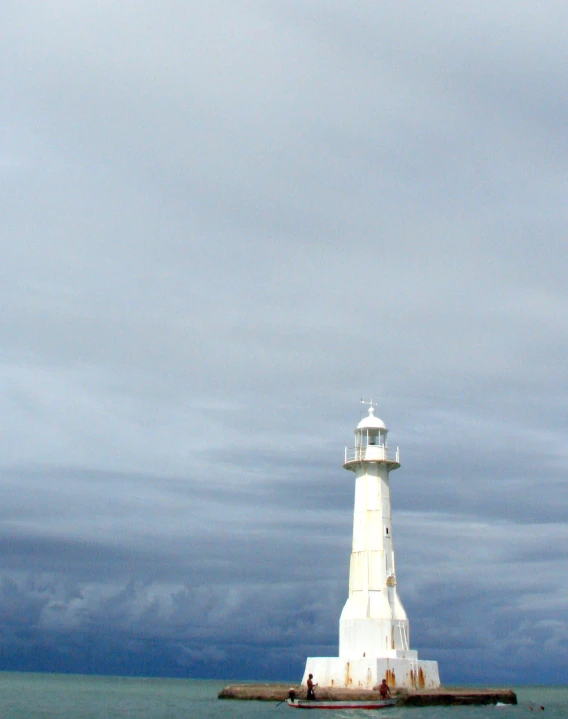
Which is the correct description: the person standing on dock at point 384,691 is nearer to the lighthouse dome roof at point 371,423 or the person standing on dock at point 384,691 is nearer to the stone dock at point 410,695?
the stone dock at point 410,695

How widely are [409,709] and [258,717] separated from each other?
27.8ft

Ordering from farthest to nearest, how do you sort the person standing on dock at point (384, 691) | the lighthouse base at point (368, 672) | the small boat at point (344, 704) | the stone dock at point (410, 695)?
the lighthouse base at point (368, 672) → the stone dock at point (410, 695) → the person standing on dock at point (384, 691) → the small boat at point (344, 704)

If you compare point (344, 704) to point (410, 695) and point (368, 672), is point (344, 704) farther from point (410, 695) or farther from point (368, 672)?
point (410, 695)

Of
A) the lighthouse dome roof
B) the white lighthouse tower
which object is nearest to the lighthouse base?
the white lighthouse tower

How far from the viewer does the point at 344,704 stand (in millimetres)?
46875

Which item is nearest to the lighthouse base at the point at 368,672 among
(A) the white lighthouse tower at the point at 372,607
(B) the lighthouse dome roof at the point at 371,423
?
(A) the white lighthouse tower at the point at 372,607

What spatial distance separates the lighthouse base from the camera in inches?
1911

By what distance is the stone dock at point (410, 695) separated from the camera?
47.7 metres

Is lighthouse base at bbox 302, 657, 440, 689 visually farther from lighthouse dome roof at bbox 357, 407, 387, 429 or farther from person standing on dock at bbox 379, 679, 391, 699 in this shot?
lighthouse dome roof at bbox 357, 407, 387, 429

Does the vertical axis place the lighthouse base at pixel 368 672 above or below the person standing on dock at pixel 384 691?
above

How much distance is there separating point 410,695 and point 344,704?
12.2 ft

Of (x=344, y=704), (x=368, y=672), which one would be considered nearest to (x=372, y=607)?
(x=368, y=672)

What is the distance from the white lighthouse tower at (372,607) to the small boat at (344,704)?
160 centimetres

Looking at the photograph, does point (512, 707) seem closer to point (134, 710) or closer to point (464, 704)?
point (464, 704)
